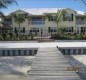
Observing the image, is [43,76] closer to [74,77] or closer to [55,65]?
[74,77]

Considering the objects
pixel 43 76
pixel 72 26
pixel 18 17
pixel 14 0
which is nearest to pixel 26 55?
pixel 43 76

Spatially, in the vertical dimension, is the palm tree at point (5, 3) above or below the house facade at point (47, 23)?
above

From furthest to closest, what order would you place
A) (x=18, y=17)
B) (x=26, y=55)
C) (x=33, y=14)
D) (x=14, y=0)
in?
(x=33, y=14), (x=18, y=17), (x=14, y=0), (x=26, y=55)

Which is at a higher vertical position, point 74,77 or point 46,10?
point 46,10

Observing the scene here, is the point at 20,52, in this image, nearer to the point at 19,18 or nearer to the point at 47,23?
the point at 19,18

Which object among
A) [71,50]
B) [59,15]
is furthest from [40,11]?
[71,50]

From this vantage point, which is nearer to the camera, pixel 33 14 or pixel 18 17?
pixel 18 17

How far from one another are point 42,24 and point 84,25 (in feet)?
Answer: 26.8

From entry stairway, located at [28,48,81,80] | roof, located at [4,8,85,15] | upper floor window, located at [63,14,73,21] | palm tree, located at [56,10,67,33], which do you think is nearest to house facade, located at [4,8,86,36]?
upper floor window, located at [63,14,73,21]

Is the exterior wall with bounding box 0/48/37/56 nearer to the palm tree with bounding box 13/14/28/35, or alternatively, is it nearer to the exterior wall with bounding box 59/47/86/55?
the exterior wall with bounding box 59/47/86/55

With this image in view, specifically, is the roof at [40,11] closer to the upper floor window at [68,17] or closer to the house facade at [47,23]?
the house facade at [47,23]

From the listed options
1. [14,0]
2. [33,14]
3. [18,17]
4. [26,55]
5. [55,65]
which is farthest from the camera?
[33,14]

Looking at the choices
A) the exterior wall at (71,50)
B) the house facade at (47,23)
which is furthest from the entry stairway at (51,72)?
the house facade at (47,23)

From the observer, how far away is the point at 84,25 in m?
55.7
